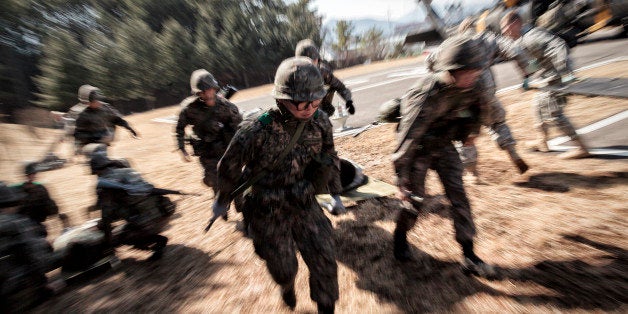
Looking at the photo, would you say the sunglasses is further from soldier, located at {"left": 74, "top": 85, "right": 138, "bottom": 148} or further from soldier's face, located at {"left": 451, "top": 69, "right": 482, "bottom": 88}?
soldier, located at {"left": 74, "top": 85, "right": 138, "bottom": 148}

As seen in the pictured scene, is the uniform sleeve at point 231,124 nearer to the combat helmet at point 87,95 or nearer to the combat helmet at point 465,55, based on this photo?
the combat helmet at point 87,95

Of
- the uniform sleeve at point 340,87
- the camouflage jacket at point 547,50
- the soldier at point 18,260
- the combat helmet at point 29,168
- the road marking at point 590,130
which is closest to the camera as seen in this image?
the soldier at point 18,260

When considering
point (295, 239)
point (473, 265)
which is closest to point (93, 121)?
point (295, 239)

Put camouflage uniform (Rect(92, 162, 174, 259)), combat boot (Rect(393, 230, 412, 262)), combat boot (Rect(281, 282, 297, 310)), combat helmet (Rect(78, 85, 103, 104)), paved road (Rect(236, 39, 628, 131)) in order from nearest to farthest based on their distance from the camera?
1. combat boot (Rect(281, 282, 297, 310))
2. combat boot (Rect(393, 230, 412, 262))
3. camouflage uniform (Rect(92, 162, 174, 259))
4. combat helmet (Rect(78, 85, 103, 104))
5. paved road (Rect(236, 39, 628, 131))

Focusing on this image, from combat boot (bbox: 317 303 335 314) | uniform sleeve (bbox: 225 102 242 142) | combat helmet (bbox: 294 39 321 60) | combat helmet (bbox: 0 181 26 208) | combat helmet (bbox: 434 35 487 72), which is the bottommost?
combat boot (bbox: 317 303 335 314)

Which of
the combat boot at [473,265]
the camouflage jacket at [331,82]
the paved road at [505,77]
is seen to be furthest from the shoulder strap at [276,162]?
the paved road at [505,77]

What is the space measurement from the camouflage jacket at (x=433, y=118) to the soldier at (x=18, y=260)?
3.89 m

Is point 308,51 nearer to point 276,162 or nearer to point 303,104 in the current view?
point 303,104

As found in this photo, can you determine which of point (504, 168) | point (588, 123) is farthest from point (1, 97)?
point (588, 123)

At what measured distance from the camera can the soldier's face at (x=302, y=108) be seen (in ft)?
6.97

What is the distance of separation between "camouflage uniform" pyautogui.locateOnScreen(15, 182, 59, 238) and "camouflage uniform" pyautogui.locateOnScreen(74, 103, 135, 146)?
144cm

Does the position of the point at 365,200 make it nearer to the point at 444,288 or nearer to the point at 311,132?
the point at 444,288

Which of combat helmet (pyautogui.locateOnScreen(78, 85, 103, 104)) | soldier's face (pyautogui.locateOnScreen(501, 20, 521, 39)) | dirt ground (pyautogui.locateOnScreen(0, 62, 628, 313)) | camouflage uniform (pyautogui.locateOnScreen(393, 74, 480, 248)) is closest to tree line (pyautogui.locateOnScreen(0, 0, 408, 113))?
combat helmet (pyautogui.locateOnScreen(78, 85, 103, 104))

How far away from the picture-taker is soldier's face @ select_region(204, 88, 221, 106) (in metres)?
4.02
